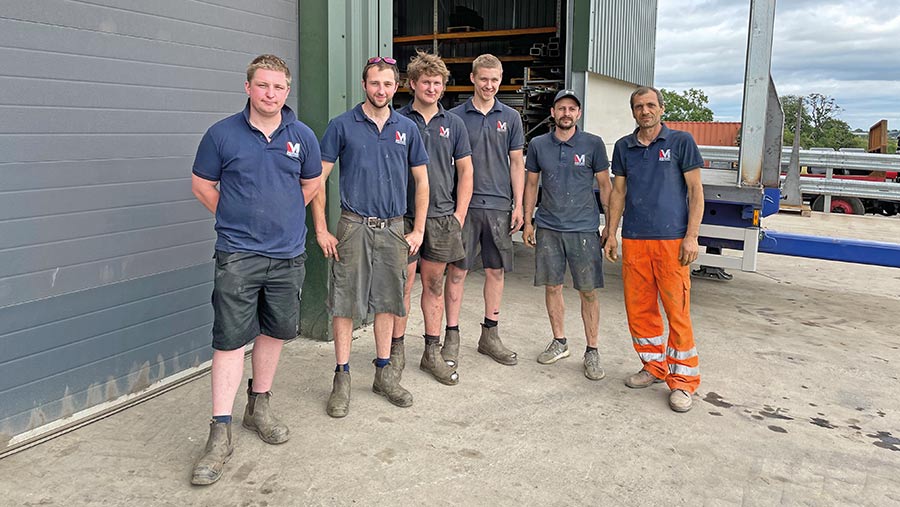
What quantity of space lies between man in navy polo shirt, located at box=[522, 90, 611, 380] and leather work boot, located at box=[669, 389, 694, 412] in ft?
1.79

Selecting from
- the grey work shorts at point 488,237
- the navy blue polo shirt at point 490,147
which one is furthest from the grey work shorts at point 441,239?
the navy blue polo shirt at point 490,147

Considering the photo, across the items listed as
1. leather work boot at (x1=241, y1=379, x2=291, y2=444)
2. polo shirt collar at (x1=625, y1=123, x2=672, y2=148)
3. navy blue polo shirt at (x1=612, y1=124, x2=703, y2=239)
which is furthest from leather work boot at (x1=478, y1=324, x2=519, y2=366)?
leather work boot at (x1=241, y1=379, x2=291, y2=444)

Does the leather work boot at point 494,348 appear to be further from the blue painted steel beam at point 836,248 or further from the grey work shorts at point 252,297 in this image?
the blue painted steel beam at point 836,248

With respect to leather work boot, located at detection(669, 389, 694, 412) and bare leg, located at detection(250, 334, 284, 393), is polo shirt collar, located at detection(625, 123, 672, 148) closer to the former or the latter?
leather work boot, located at detection(669, 389, 694, 412)

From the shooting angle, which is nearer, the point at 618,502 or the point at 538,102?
the point at 618,502

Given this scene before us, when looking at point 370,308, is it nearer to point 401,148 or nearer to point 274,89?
point 401,148

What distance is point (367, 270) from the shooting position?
12.3ft

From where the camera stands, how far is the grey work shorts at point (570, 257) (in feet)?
14.2

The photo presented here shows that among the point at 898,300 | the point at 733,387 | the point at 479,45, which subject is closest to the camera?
the point at 733,387

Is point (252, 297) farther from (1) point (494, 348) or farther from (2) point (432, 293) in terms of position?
(1) point (494, 348)

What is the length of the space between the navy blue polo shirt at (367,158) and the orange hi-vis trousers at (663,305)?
60.2 inches

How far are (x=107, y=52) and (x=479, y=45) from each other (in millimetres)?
7289

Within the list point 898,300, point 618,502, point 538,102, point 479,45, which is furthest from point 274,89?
point 479,45

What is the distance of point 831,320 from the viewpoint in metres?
6.04
